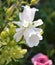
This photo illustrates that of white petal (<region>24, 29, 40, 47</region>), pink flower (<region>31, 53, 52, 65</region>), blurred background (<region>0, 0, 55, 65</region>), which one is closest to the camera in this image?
white petal (<region>24, 29, 40, 47</region>)

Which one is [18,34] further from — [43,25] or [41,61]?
[43,25]

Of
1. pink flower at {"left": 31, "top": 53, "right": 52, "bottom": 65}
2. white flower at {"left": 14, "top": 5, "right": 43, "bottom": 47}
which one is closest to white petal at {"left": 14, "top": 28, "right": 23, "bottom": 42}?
white flower at {"left": 14, "top": 5, "right": 43, "bottom": 47}

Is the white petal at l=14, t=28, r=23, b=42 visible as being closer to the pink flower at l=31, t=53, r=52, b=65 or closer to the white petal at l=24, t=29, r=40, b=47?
the white petal at l=24, t=29, r=40, b=47

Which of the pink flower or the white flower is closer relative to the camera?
the white flower

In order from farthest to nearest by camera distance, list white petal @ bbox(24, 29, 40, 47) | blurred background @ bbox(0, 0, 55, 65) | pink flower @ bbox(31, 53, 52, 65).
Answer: pink flower @ bbox(31, 53, 52, 65), blurred background @ bbox(0, 0, 55, 65), white petal @ bbox(24, 29, 40, 47)

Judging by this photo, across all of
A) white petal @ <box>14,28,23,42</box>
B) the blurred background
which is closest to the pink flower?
the blurred background

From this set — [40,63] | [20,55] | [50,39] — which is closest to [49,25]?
[50,39]

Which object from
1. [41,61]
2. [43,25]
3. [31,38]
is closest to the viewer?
[31,38]

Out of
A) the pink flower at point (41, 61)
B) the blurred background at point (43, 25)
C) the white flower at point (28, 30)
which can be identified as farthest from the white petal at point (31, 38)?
the pink flower at point (41, 61)

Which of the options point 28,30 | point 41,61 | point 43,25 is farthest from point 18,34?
point 43,25

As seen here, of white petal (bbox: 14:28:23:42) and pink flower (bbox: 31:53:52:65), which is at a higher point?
white petal (bbox: 14:28:23:42)

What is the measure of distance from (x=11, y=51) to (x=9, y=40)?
0.16 feet

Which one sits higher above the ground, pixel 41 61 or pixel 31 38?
pixel 31 38

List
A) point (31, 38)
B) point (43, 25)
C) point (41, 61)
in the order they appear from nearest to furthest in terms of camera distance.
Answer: point (31, 38) → point (41, 61) → point (43, 25)
